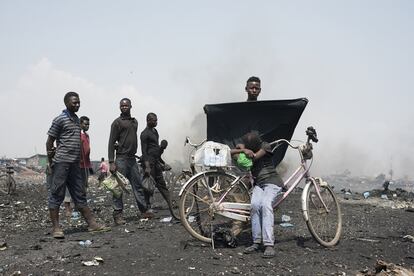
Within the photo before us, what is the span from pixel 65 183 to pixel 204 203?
214cm

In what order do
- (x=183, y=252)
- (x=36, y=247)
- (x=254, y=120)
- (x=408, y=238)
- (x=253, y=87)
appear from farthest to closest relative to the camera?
1. (x=408, y=238)
2. (x=253, y=87)
3. (x=254, y=120)
4. (x=36, y=247)
5. (x=183, y=252)

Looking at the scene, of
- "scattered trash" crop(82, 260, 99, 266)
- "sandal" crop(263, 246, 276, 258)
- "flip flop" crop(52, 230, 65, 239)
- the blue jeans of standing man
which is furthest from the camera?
the blue jeans of standing man

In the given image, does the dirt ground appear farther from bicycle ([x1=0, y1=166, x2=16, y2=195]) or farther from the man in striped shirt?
bicycle ([x1=0, y1=166, x2=16, y2=195])

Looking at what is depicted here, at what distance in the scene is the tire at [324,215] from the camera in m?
5.02

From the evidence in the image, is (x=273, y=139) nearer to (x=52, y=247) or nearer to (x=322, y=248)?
(x=322, y=248)

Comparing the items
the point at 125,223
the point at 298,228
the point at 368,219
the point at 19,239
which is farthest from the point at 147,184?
the point at 368,219

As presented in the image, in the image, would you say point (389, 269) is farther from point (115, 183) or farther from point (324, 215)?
point (115, 183)

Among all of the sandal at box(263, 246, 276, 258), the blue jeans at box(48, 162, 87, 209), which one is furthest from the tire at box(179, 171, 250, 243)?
the blue jeans at box(48, 162, 87, 209)

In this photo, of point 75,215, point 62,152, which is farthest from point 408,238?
point 75,215

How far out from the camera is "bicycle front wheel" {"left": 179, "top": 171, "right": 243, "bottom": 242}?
4.72 metres

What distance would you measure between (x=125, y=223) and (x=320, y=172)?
62.2 metres

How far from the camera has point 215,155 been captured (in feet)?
15.7

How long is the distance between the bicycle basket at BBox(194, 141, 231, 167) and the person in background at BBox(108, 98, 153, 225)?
2.39 meters

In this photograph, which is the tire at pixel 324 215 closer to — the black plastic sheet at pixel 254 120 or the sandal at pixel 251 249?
the black plastic sheet at pixel 254 120
